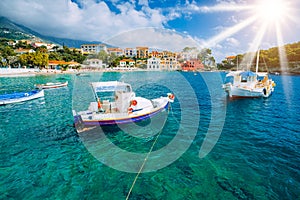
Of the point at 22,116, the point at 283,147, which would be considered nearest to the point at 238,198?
the point at 283,147

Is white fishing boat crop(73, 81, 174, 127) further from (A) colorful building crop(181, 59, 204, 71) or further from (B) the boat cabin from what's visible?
(A) colorful building crop(181, 59, 204, 71)

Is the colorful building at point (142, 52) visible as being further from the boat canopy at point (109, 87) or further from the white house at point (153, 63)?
the boat canopy at point (109, 87)

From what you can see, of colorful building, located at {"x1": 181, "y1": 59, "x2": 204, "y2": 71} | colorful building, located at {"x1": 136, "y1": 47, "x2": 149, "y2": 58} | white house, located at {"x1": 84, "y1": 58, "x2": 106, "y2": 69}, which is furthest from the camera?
colorful building, located at {"x1": 136, "y1": 47, "x2": 149, "y2": 58}

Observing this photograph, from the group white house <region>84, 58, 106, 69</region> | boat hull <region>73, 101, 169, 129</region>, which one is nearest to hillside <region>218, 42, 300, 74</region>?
white house <region>84, 58, 106, 69</region>

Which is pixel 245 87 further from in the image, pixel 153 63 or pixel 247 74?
pixel 153 63

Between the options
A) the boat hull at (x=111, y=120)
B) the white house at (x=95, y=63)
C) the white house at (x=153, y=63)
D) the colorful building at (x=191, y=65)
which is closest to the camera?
the boat hull at (x=111, y=120)

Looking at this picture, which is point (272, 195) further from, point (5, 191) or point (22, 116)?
point (22, 116)

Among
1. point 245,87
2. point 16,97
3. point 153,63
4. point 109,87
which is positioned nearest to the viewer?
point 109,87

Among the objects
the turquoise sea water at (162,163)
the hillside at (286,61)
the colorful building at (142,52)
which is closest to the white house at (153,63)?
the colorful building at (142,52)

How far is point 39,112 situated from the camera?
17500mm

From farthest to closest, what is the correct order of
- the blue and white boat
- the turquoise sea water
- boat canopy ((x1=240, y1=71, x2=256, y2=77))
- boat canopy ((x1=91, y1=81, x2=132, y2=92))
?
boat canopy ((x1=240, y1=71, x2=256, y2=77)) → the blue and white boat → boat canopy ((x1=91, y1=81, x2=132, y2=92)) → the turquoise sea water

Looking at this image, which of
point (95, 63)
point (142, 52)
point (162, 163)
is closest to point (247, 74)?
point (162, 163)

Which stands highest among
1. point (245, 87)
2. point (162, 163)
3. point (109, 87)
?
point (109, 87)

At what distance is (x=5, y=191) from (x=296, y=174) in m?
12.5
